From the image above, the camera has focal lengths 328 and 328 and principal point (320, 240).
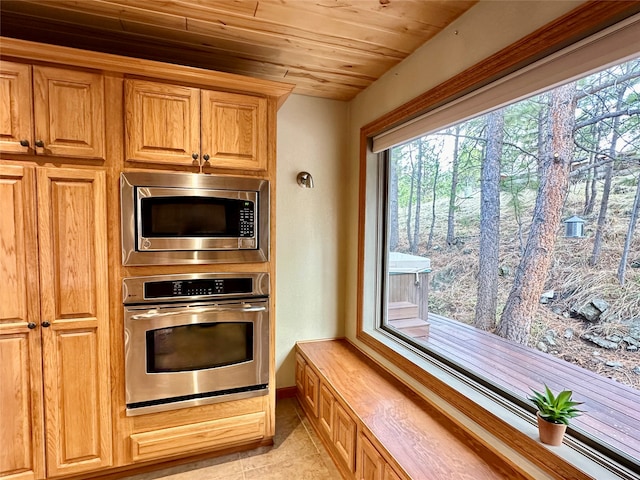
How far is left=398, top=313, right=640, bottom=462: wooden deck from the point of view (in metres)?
1.16

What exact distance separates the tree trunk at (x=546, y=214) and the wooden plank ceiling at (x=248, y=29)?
2.25 feet

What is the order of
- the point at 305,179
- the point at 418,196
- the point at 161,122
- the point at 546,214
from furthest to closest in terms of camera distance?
the point at 305,179
the point at 418,196
the point at 161,122
the point at 546,214

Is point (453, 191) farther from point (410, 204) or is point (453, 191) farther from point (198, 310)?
point (198, 310)

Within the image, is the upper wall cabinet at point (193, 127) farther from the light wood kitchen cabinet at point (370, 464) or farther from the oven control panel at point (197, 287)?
the light wood kitchen cabinet at point (370, 464)

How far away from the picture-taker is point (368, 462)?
1621 millimetres

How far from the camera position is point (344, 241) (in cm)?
289

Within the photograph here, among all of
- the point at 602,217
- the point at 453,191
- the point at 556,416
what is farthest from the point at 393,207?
the point at 556,416

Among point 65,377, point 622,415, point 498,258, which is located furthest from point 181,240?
point 622,415

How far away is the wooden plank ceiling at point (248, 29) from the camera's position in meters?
1.60

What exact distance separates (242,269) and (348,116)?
5.40 ft

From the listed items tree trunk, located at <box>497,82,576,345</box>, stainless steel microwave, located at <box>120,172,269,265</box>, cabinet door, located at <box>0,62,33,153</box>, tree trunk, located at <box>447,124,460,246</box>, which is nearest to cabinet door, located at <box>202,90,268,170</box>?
stainless steel microwave, located at <box>120,172,269,265</box>

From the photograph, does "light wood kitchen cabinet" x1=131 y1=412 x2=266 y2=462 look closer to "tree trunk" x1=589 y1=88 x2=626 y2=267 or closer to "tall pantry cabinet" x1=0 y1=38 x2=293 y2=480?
"tall pantry cabinet" x1=0 y1=38 x2=293 y2=480

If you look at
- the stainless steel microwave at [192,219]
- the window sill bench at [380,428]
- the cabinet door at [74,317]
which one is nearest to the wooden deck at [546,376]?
the window sill bench at [380,428]

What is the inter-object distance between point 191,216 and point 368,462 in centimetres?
161
